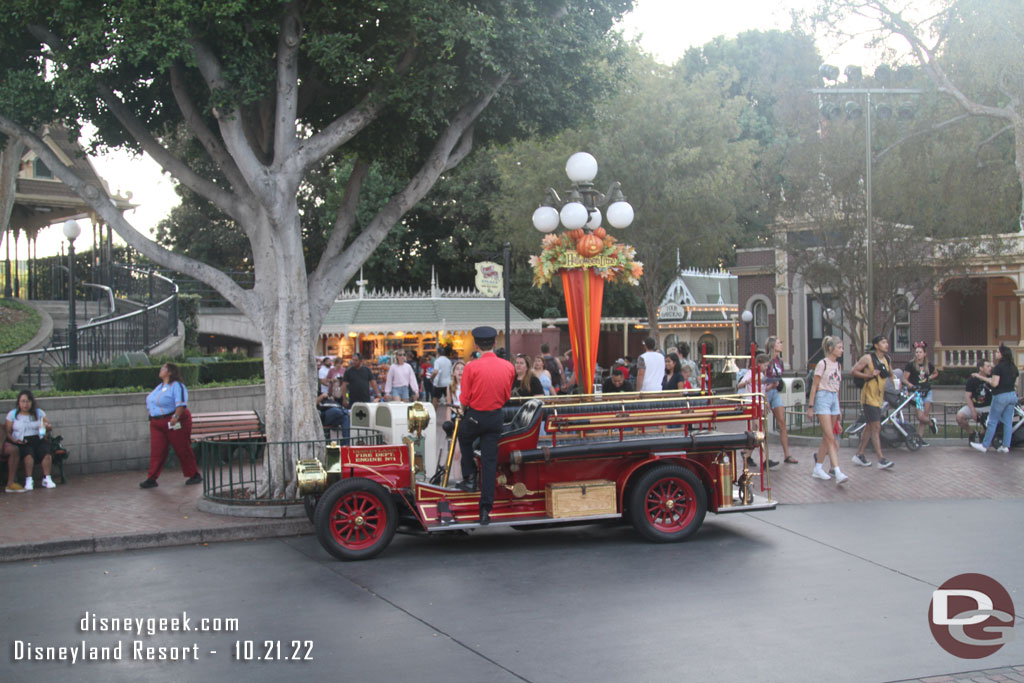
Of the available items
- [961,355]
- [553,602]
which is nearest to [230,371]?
[553,602]

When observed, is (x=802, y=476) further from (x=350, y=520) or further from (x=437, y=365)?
(x=437, y=365)

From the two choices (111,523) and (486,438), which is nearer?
(486,438)

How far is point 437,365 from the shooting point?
22125 millimetres

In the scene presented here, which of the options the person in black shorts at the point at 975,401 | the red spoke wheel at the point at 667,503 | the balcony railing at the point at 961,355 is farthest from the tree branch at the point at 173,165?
the balcony railing at the point at 961,355

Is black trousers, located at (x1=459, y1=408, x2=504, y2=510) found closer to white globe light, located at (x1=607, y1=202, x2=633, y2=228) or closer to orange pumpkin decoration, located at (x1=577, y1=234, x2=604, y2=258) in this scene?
orange pumpkin decoration, located at (x1=577, y1=234, x2=604, y2=258)

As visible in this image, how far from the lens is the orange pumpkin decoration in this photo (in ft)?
34.3

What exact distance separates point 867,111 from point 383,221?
13098 millimetres

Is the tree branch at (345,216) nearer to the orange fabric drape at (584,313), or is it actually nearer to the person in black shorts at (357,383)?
the orange fabric drape at (584,313)

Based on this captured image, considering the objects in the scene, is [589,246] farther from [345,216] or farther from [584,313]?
[345,216]

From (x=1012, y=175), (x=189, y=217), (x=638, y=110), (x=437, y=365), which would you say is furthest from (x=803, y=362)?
(x=189, y=217)

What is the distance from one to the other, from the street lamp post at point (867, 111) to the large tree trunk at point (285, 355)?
45.4 ft

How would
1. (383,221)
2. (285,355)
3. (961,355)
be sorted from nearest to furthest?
1. (285,355)
2. (383,221)
3. (961,355)

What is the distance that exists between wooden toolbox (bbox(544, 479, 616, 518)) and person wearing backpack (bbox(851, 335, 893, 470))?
566 centimetres

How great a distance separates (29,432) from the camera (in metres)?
11.7
